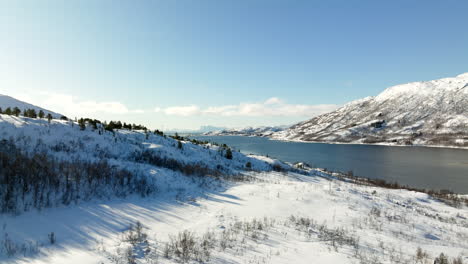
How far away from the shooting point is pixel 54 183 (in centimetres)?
959

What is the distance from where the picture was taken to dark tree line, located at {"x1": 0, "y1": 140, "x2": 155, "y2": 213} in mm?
8266

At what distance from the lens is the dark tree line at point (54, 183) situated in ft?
27.1

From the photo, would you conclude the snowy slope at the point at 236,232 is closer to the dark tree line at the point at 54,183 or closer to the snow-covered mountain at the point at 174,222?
the snow-covered mountain at the point at 174,222

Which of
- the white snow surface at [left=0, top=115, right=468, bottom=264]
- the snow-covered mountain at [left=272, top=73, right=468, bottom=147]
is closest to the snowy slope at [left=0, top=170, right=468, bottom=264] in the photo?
the white snow surface at [left=0, top=115, right=468, bottom=264]

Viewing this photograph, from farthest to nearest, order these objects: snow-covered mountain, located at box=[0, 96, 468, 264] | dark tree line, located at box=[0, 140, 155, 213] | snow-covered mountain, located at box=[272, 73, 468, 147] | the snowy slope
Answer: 1. snow-covered mountain, located at box=[272, 73, 468, 147]
2. dark tree line, located at box=[0, 140, 155, 213]
3. snow-covered mountain, located at box=[0, 96, 468, 264]
4. the snowy slope

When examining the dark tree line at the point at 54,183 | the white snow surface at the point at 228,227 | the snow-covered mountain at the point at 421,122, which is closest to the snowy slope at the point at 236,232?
the white snow surface at the point at 228,227

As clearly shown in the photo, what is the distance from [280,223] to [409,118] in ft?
654

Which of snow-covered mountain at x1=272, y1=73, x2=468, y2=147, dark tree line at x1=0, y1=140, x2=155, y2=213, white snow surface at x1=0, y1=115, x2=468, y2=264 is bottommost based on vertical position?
white snow surface at x1=0, y1=115, x2=468, y2=264

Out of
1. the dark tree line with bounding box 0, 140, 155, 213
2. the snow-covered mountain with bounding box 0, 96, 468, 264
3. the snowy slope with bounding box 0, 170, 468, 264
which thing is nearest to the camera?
the snowy slope with bounding box 0, 170, 468, 264

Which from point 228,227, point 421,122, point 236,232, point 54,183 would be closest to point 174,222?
point 228,227

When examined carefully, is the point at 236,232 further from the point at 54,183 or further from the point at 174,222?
the point at 54,183

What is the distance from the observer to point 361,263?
17.4 ft

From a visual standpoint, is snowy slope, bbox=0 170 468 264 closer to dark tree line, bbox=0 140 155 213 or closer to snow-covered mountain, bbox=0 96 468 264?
snow-covered mountain, bbox=0 96 468 264

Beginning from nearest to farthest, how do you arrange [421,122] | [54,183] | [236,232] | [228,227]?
[236,232], [228,227], [54,183], [421,122]
